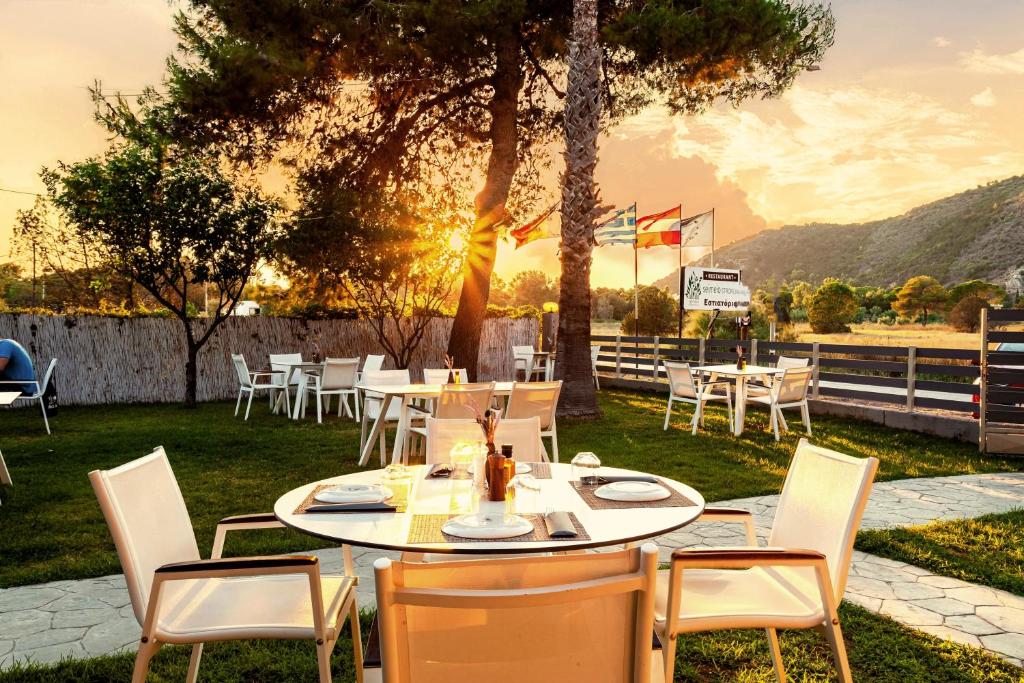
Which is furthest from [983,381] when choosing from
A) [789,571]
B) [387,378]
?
[789,571]

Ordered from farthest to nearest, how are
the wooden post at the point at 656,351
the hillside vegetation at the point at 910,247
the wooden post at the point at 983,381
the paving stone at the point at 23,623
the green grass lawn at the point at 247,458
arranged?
the hillside vegetation at the point at 910,247 < the wooden post at the point at 656,351 < the wooden post at the point at 983,381 < the green grass lawn at the point at 247,458 < the paving stone at the point at 23,623

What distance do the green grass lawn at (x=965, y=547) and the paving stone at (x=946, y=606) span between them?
15.2 inches

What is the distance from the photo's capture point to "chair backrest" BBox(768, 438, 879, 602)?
2.09m

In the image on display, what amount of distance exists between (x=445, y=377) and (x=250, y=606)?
19.0ft

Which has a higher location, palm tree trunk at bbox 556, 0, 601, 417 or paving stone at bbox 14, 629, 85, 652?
palm tree trunk at bbox 556, 0, 601, 417

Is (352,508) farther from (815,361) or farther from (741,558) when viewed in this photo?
(815,361)

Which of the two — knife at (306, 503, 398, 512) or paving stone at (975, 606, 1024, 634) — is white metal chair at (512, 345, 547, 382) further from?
knife at (306, 503, 398, 512)

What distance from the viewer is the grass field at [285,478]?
2.78 meters

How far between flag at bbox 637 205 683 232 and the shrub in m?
27.6

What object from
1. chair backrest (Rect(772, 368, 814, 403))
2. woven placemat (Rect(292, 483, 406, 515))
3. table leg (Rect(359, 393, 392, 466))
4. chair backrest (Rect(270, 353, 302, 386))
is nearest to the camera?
woven placemat (Rect(292, 483, 406, 515))

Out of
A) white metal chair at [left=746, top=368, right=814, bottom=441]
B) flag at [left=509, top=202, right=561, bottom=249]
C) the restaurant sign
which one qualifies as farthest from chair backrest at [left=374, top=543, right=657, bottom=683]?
flag at [left=509, top=202, right=561, bottom=249]

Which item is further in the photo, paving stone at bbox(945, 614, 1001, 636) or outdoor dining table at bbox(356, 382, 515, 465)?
outdoor dining table at bbox(356, 382, 515, 465)

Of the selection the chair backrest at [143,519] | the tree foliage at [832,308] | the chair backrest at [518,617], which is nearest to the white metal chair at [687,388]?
the chair backrest at [143,519]

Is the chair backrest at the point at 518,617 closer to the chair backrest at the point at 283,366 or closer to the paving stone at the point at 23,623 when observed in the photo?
the paving stone at the point at 23,623
